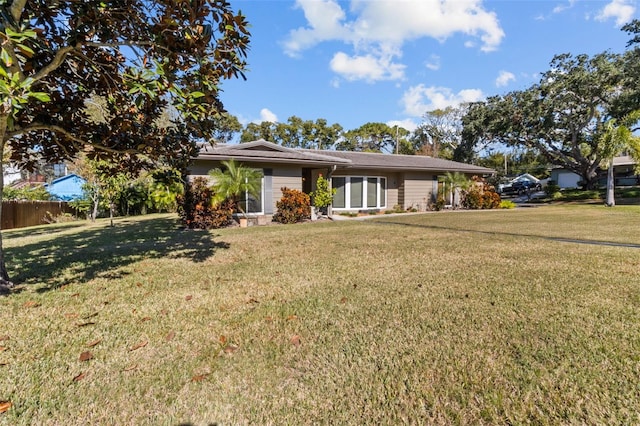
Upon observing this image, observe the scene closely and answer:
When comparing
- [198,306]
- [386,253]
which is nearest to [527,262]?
[386,253]

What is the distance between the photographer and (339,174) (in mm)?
16609

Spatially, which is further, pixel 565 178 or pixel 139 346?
pixel 565 178

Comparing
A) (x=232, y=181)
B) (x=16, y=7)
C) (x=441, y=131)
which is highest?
(x=441, y=131)

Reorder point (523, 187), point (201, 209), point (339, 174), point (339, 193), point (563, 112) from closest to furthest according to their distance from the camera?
point (201, 209) < point (339, 174) < point (339, 193) < point (563, 112) < point (523, 187)

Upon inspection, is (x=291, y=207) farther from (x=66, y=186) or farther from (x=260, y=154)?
(x=66, y=186)

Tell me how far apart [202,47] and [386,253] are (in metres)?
4.89

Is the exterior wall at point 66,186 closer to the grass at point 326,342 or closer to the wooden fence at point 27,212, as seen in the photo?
the wooden fence at point 27,212

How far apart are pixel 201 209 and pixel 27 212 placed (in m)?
11.2

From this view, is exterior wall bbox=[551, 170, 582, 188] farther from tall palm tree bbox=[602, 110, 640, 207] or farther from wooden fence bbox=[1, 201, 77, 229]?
wooden fence bbox=[1, 201, 77, 229]

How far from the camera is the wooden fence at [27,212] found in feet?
48.8

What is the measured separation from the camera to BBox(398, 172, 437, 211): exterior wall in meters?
18.7

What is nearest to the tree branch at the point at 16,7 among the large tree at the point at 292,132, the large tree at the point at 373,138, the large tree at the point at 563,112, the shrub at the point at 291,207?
the shrub at the point at 291,207

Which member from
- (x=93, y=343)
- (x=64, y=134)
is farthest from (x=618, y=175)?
(x=93, y=343)

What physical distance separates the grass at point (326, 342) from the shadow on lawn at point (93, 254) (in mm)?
80
